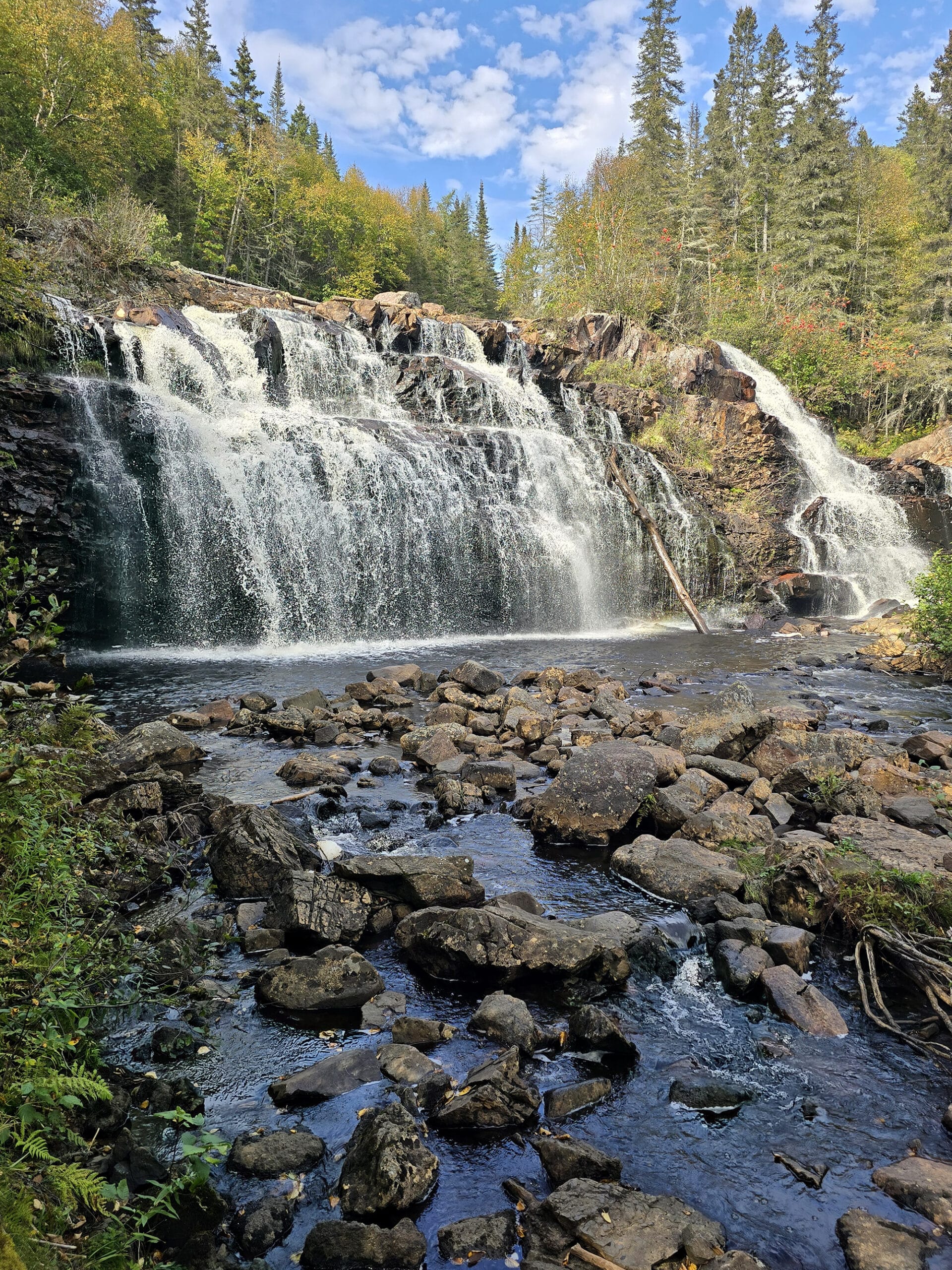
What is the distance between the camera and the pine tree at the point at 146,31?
48125 mm

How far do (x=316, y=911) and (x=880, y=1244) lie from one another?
3.23m

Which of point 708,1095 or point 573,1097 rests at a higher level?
point 573,1097

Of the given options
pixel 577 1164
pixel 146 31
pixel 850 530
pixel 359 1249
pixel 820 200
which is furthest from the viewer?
pixel 146 31

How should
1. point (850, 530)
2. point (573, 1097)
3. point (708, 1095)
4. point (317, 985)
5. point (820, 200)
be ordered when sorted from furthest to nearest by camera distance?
point (820, 200)
point (850, 530)
point (317, 985)
point (708, 1095)
point (573, 1097)

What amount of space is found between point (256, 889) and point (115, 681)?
26.5 feet

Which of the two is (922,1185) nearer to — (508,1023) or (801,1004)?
(801,1004)

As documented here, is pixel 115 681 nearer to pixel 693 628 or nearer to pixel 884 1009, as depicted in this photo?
pixel 884 1009

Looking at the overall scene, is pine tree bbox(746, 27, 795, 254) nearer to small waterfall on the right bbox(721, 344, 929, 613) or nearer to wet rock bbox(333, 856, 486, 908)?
small waterfall on the right bbox(721, 344, 929, 613)

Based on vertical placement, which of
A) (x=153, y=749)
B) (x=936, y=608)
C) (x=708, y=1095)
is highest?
(x=936, y=608)

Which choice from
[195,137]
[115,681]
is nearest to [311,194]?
[195,137]

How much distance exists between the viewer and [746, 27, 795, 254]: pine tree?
1742 inches

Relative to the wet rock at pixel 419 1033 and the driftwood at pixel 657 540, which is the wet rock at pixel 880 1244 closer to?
the wet rock at pixel 419 1033

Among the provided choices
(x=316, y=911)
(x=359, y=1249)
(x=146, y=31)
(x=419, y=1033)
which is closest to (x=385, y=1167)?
(x=359, y=1249)

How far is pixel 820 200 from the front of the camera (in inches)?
1484
